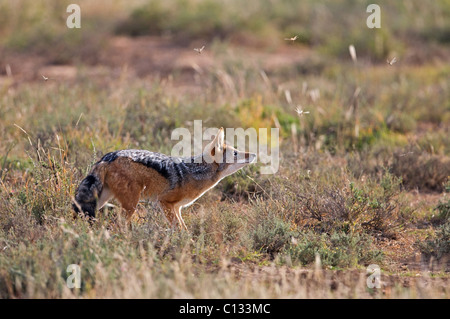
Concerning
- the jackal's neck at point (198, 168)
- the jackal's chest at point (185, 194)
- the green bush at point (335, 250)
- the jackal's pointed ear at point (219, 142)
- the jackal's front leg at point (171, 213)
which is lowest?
the green bush at point (335, 250)

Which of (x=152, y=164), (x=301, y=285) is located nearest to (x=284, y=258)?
(x=301, y=285)

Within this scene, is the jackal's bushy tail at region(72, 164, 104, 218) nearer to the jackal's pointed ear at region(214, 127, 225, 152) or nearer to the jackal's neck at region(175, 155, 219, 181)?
the jackal's neck at region(175, 155, 219, 181)

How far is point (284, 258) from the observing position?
603 cm

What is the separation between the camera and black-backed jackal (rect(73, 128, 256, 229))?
6.36 metres

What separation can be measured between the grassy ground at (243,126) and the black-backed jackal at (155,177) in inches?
8.5

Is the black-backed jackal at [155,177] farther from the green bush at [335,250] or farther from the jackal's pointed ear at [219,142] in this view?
the green bush at [335,250]

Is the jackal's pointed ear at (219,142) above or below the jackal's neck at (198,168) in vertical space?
above

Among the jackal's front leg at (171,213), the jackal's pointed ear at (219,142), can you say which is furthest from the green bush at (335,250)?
the jackal's pointed ear at (219,142)

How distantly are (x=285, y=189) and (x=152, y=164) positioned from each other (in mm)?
1695

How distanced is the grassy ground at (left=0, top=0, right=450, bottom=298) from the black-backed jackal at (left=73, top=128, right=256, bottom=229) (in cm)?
22

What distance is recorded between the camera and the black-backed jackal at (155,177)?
636 centimetres

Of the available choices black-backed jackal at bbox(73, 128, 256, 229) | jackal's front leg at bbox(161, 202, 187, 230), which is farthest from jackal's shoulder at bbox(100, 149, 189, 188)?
jackal's front leg at bbox(161, 202, 187, 230)

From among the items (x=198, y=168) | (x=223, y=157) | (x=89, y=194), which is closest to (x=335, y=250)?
(x=223, y=157)
